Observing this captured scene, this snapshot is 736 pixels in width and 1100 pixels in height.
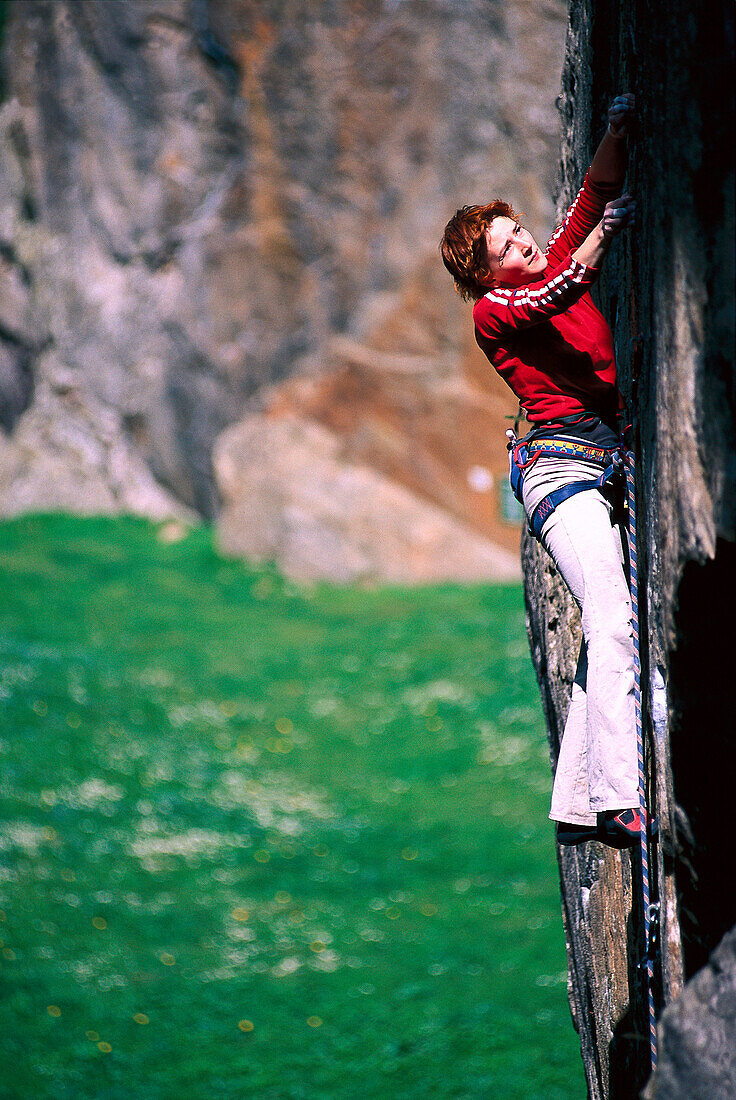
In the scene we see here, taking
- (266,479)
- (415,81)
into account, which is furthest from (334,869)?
(415,81)

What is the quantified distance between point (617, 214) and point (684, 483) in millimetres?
690

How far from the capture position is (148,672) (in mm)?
8531

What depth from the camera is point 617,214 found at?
2316mm

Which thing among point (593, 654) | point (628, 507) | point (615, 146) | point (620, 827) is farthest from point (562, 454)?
point (620, 827)

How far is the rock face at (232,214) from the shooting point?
9703mm

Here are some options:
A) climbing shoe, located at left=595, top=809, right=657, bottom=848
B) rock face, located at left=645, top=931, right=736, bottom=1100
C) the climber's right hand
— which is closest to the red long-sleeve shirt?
the climber's right hand

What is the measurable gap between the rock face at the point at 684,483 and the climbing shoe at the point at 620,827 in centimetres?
6

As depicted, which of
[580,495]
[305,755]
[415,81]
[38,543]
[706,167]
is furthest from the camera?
[38,543]

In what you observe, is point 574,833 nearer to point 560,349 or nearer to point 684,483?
point 684,483

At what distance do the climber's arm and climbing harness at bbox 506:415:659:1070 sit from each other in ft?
1.93

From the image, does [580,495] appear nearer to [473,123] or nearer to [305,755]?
[305,755]

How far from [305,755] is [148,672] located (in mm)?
1626

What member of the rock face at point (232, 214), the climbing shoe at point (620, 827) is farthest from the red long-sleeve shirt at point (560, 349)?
the rock face at point (232, 214)

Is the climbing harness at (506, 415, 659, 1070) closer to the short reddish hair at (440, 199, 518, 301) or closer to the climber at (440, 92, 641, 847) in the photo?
the climber at (440, 92, 641, 847)
